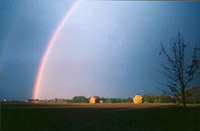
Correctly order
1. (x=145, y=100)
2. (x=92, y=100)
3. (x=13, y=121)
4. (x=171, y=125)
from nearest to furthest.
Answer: (x=171, y=125) < (x=13, y=121) < (x=145, y=100) < (x=92, y=100)

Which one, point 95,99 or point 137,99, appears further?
point 95,99

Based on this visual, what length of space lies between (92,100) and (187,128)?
99.4ft

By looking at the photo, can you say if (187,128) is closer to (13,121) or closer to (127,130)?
(127,130)

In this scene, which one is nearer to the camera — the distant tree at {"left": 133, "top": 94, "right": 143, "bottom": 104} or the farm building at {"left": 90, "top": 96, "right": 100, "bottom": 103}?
the distant tree at {"left": 133, "top": 94, "right": 143, "bottom": 104}

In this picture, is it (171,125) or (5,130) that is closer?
(171,125)

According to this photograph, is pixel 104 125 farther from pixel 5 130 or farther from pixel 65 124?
pixel 5 130

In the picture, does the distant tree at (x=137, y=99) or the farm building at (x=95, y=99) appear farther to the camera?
the farm building at (x=95, y=99)

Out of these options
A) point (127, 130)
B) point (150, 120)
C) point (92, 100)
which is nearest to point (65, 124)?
point (127, 130)

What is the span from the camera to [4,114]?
27.7 feet

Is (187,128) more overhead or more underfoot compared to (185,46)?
more underfoot

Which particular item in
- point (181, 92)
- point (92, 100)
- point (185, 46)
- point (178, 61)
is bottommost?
point (92, 100)

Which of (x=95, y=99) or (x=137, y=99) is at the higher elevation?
(x=137, y=99)

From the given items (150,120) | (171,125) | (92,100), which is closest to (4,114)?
(150,120)

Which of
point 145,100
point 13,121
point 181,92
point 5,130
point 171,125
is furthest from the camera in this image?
point 145,100
